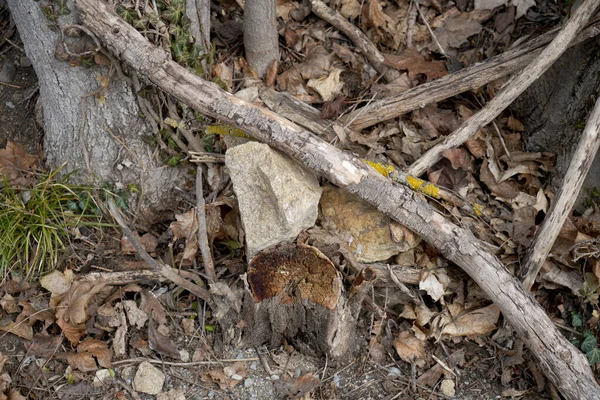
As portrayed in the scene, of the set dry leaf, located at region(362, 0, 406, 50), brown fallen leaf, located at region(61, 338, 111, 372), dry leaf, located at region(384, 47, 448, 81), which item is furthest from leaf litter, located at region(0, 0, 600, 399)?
dry leaf, located at region(362, 0, 406, 50)

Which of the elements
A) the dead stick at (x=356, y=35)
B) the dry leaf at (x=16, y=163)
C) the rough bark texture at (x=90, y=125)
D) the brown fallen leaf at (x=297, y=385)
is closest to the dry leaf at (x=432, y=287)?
the brown fallen leaf at (x=297, y=385)

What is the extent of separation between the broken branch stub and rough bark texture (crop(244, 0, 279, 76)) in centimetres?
143

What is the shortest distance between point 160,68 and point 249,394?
69.2 inches

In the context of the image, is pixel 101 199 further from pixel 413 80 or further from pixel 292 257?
pixel 413 80

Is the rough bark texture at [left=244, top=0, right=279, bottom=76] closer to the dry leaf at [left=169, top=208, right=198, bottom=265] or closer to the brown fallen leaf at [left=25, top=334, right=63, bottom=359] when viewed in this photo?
the dry leaf at [left=169, top=208, right=198, bottom=265]

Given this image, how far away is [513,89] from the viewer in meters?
3.27

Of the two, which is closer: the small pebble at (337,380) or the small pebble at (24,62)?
the small pebble at (337,380)

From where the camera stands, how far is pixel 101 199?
3350mm

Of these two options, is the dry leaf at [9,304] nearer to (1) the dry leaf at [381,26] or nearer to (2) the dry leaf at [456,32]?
(1) the dry leaf at [381,26]

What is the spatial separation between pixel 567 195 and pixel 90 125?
8.88 ft

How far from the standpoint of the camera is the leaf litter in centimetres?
291

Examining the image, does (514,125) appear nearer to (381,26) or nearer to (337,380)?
(381,26)

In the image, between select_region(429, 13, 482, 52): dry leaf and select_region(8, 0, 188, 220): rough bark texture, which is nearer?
select_region(8, 0, 188, 220): rough bark texture

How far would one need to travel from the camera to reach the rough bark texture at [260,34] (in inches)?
135
